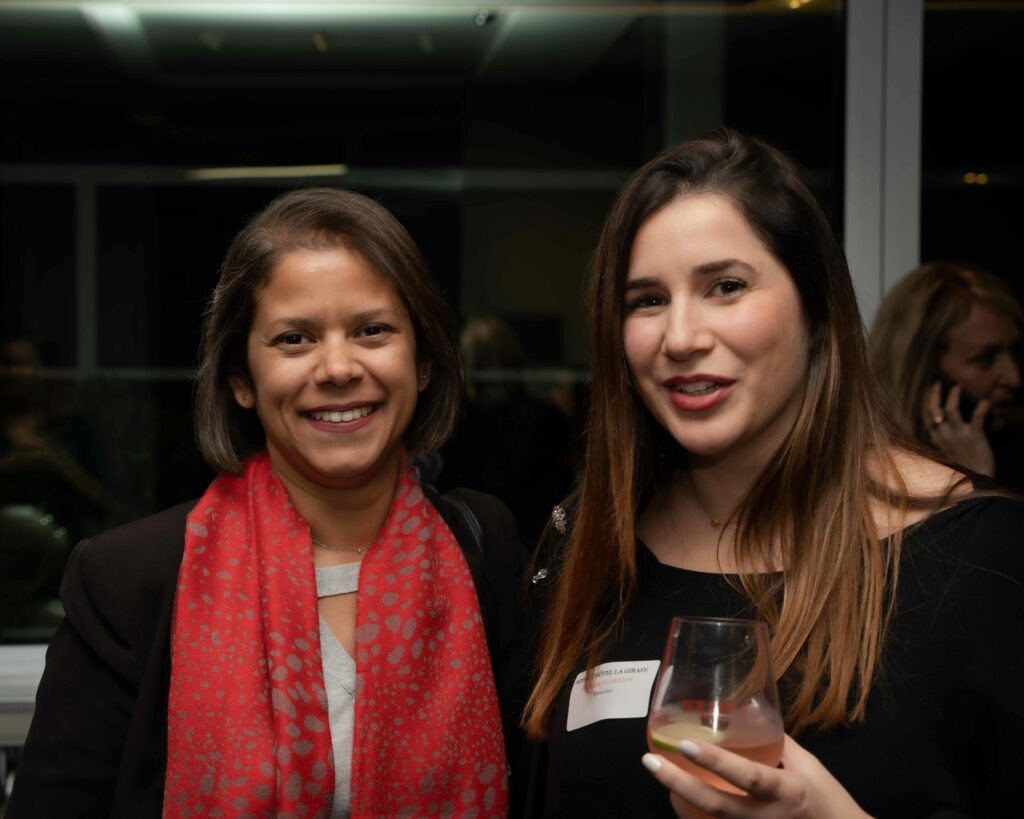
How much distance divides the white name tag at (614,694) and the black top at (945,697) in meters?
0.03

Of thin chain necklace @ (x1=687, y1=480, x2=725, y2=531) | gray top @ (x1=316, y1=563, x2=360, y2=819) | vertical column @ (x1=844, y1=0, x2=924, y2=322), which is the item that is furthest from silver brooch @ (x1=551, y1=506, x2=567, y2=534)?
vertical column @ (x1=844, y1=0, x2=924, y2=322)

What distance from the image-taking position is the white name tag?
5.66 ft

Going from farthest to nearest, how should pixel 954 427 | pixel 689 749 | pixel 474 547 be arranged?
pixel 954 427 < pixel 474 547 < pixel 689 749

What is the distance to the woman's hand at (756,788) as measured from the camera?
123cm

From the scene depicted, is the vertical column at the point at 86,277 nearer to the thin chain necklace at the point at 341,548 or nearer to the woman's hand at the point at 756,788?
the thin chain necklace at the point at 341,548

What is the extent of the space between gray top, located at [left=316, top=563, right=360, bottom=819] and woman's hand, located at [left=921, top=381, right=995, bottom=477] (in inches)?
69.4

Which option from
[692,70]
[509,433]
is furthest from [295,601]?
[692,70]

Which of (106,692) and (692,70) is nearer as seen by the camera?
(106,692)

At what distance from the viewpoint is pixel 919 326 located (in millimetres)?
3221

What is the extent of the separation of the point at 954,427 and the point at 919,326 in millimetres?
278

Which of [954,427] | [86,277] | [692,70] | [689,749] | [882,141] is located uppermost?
[692,70]

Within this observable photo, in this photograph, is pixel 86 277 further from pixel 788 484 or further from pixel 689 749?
pixel 689 749

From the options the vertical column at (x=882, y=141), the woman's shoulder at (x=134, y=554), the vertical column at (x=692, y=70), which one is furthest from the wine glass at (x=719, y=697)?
the vertical column at (x=692, y=70)

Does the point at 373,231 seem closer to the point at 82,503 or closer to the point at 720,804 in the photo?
the point at 720,804
